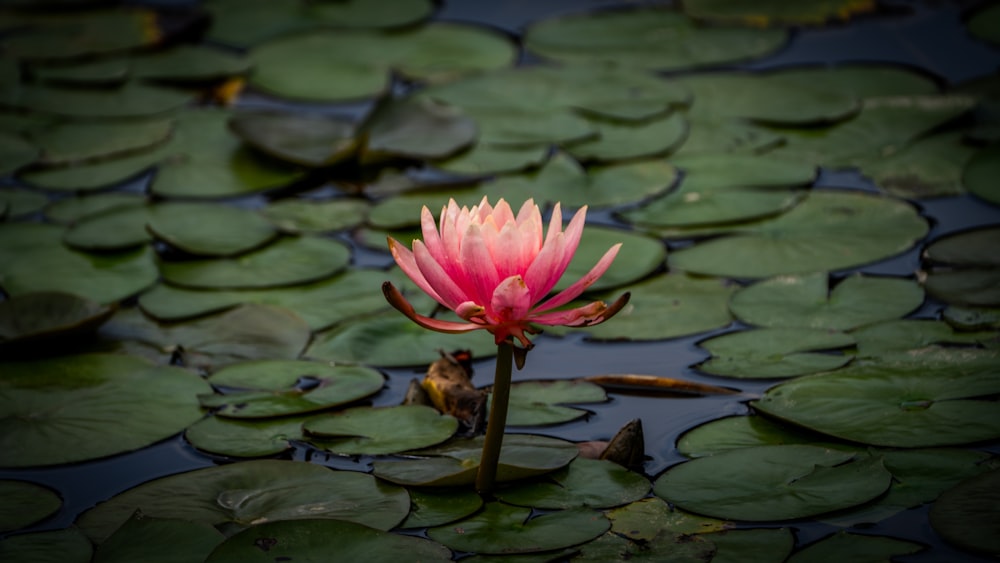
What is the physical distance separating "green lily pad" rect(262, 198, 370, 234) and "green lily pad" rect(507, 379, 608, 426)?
117 cm

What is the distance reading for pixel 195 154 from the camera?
4.05m

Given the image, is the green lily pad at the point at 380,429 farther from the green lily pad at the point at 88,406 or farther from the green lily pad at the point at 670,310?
the green lily pad at the point at 670,310

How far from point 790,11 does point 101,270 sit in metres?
3.32

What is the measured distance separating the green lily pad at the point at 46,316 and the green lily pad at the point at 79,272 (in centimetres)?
15

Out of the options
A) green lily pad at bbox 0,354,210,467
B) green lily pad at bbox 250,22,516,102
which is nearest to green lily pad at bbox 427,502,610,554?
green lily pad at bbox 0,354,210,467

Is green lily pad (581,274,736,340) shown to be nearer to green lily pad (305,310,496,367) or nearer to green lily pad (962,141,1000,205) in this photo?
green lily pad (305,310,496,367)

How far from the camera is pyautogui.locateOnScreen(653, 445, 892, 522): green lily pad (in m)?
2.10

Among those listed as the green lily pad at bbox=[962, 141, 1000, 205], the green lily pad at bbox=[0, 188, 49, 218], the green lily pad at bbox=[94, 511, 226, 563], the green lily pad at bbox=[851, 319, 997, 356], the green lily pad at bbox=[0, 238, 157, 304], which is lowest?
the green lily pad at bbox=[94, 511, 226, 563]

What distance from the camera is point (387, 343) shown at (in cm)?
289

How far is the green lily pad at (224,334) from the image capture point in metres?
2.87

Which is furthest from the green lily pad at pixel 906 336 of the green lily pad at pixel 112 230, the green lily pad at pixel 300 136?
the green lily pad at pixel 112 230

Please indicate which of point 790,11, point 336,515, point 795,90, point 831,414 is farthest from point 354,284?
point 790,11

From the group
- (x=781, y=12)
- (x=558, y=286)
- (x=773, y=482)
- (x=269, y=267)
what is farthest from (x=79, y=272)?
(x=781, y=12)

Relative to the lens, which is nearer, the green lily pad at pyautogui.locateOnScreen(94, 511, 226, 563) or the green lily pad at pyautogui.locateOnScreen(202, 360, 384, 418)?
the green lily pad at pyautogui.locateOnScreen(94, 511, 226, 563)
